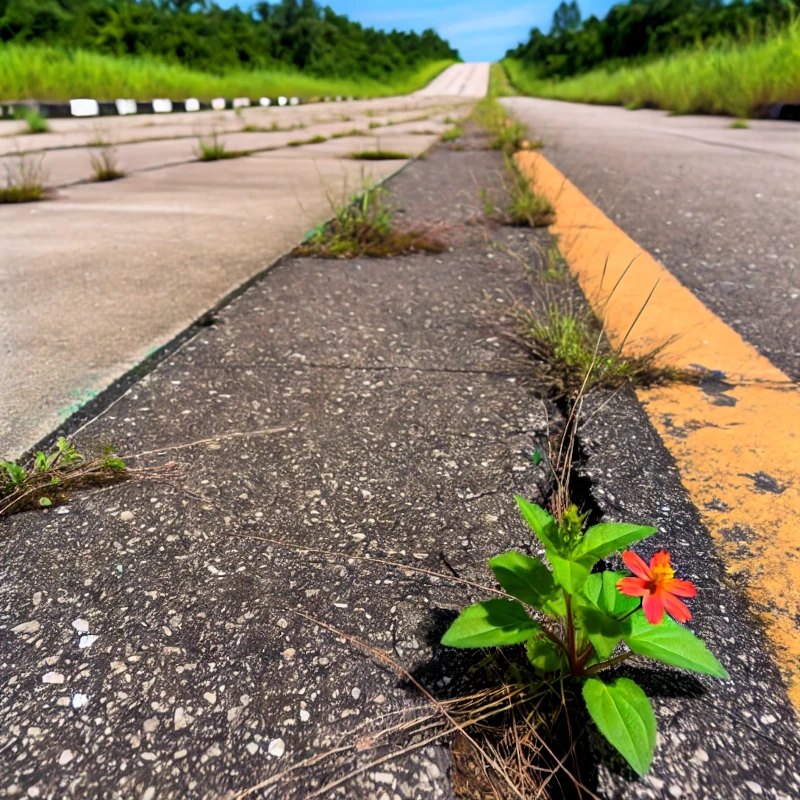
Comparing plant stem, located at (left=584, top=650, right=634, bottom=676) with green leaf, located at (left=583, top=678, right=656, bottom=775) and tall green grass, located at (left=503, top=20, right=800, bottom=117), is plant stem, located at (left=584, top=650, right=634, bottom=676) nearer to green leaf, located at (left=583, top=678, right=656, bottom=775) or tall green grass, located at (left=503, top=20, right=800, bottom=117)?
green leaf, located at (left=583, top=678, right=656, bottom=775)

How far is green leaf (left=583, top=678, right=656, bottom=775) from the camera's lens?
0.65m

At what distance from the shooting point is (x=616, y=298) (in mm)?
2070

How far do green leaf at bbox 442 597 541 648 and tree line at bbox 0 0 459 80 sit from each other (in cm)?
1920

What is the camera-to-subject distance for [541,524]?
0.81 m

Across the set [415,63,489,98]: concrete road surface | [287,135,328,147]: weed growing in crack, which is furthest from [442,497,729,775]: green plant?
[415,63,489,98]: concrete road surface

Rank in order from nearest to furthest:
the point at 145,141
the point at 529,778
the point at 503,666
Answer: the point at 529,778
the point at 503,666
the point at 145,141

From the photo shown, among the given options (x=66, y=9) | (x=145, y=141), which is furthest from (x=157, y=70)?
(x=145, y=141)

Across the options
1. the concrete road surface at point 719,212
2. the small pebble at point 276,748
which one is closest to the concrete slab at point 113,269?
the small pebble at point 276,748


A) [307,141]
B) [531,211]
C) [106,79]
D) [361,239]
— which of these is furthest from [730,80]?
[106,79]

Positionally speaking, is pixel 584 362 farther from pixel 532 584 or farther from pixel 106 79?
pixel 106 79

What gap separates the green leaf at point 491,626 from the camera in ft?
2.43

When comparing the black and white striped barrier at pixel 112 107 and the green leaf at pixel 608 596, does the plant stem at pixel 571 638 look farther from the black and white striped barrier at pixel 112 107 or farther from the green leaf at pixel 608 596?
the black and white striped barrier at pixel 112 107

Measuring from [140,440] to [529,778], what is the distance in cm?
93

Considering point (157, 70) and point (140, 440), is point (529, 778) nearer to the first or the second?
point (140, 440)
